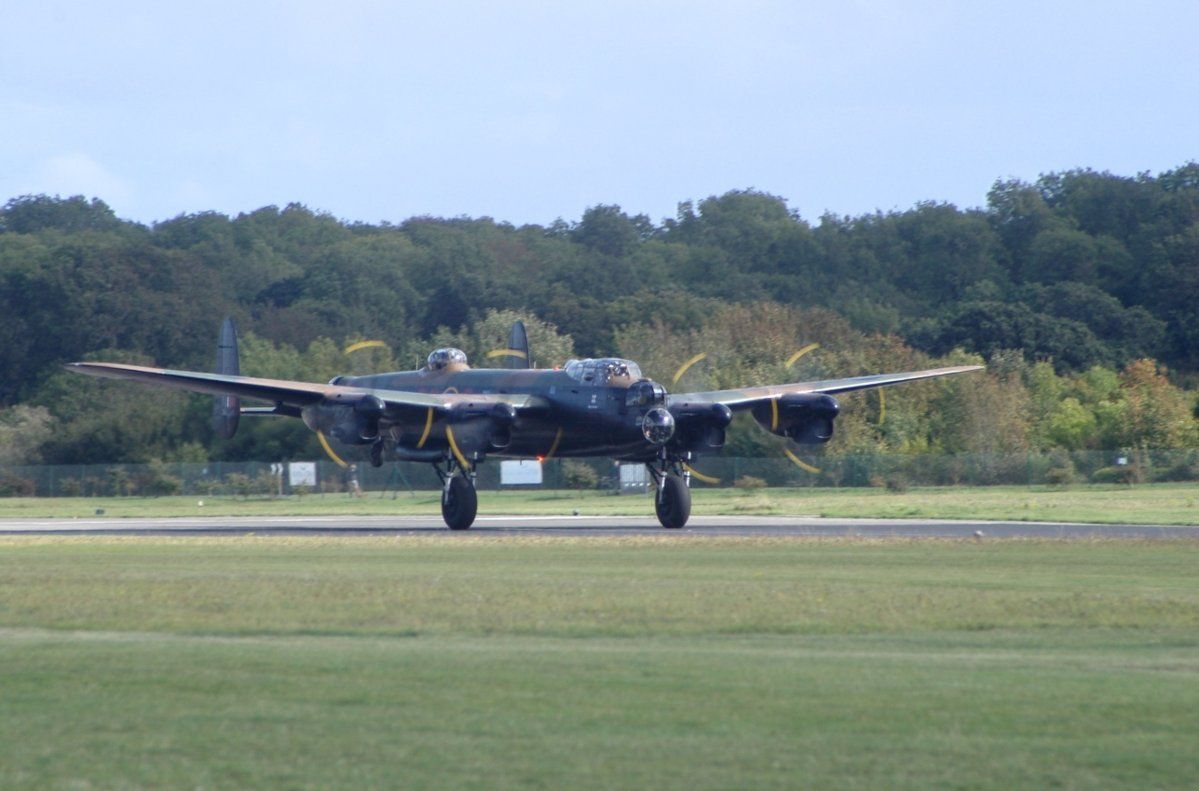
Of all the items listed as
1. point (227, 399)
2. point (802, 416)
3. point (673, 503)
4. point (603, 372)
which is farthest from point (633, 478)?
point (603, 372)

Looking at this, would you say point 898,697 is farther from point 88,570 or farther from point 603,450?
point 603,450

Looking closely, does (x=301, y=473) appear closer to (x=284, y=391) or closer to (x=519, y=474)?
(x=519, y=474)

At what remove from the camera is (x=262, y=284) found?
144 meters

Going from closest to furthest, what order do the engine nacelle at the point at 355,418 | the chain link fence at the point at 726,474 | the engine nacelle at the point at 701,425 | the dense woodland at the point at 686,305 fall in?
the engine nacelle at the point at 355,418, the engine nacelle at the point at 701,425, the chain link fence at the point at 726,474, the dense woodland at the point at 686,305

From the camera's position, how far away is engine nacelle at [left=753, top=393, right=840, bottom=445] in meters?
41.5

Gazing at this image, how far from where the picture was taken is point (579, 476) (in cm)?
7406

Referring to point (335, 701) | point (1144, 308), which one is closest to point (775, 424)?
point (335, 701)

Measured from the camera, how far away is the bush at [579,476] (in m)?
73.8

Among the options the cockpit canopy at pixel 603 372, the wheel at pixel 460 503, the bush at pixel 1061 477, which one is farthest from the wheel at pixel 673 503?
the bush at pixel 1061 477

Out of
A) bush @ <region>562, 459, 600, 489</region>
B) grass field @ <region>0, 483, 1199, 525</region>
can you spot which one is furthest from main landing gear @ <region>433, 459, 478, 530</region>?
bush @ <region>562, 459, 600, 489</region>

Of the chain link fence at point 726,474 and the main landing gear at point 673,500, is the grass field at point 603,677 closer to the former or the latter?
the main landing gear at point 673,500

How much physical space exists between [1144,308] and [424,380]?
9396 centimetres

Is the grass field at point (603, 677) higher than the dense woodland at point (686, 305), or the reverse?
the dense woodland at point (686, 305)

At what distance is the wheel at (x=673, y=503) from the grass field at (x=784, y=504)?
805cm
